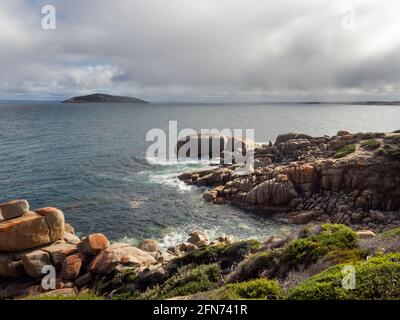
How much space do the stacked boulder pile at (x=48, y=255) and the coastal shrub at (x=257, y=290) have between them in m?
11.8

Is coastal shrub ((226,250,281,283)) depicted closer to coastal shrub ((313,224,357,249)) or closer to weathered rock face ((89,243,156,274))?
coastal shrub ((313,224,357,249))

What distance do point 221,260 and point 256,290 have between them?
7.87 m

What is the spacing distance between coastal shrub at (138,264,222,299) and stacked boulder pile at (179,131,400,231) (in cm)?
2343

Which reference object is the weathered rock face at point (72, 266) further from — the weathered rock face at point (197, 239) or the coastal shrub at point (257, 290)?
the coastal shrub at point (257, 290)

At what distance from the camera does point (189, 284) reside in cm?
1559

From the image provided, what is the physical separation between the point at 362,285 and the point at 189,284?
28.5ft

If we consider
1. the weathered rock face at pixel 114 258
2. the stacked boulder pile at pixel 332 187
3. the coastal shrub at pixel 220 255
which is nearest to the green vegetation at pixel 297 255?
the coastal shrub at pixel 220 255

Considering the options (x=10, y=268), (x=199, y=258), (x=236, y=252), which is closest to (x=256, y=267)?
(x=236, y=252)

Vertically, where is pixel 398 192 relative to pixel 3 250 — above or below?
above

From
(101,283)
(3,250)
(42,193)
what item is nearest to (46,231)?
(3,250)

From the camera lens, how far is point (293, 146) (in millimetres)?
58812

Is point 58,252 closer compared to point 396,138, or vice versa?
point 58,252

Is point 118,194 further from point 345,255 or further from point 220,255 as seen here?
point 345,255

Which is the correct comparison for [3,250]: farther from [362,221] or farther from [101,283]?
[362,221]
